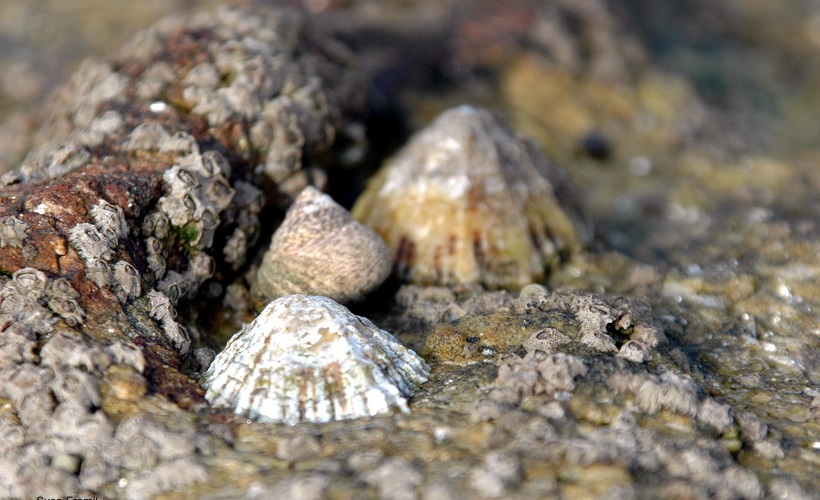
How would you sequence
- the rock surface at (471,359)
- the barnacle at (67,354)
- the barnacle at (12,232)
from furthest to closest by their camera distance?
the barnacle at (12,232)
the barnacle at (67,354)
the rock surface at (471,359)

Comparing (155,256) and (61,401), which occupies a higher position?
(155,256)

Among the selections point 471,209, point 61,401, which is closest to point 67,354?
point 61,401

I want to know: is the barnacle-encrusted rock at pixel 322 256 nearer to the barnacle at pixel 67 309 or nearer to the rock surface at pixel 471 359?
the rock surface at pixel 471 359

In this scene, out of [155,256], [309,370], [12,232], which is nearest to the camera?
[309,370]

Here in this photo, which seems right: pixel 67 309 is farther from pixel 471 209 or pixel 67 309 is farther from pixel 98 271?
pixel 471 209

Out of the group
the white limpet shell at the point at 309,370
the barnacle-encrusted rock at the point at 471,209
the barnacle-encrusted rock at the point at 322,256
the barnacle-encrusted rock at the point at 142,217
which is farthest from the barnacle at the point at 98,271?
the barnacle-encrusted rock at the point at 471,209

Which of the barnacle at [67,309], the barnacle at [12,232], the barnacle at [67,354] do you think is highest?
the barnacle at [12,232]

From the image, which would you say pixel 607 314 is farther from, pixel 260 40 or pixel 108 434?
pixel 260 40

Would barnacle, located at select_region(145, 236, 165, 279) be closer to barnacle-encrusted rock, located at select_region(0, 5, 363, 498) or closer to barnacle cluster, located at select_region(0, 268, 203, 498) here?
barnacle-encrusted rock, located at select_region(0, 5, 363, 498)
